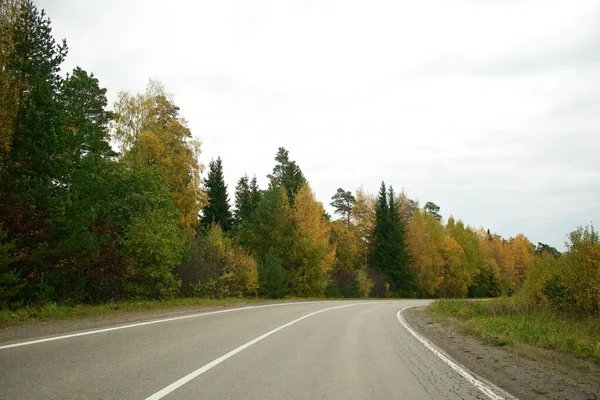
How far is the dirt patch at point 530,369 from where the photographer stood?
7066 mm

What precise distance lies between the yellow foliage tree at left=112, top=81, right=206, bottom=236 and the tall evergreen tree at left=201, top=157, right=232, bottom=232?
85.0ft

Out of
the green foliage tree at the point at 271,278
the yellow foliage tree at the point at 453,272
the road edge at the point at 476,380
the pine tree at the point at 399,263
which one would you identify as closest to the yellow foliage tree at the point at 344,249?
the pine tree at the point at 399,263

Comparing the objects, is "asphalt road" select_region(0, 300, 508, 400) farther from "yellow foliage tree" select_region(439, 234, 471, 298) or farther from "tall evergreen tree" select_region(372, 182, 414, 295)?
"yellow foliage tree" select_region(439, 234, 471, 298)

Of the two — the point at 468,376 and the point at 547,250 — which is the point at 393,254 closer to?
the point at 547,250

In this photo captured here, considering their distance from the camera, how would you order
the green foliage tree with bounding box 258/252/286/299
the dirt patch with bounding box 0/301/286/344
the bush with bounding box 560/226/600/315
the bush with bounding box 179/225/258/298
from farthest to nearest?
the green foliage tree with bounding box 258/252/286/299 → the bush with bounding box 179/225/258/298 → the bush with bounding box 560/226/600/315 → the dirt patch with bounding box 0/301/286/344

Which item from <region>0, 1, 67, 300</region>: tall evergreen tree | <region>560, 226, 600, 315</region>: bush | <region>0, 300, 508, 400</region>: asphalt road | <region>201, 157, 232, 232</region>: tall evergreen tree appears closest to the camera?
<region>0, 300, 508, 400</region>: asphalt road

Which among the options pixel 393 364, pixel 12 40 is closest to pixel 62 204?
pixel 12 40

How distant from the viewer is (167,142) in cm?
3356

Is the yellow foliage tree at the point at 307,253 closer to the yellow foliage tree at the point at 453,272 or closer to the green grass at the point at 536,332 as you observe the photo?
the green grass at the point at 536,332

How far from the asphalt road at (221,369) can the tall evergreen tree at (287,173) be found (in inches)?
2018

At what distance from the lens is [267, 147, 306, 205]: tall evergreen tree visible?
63.8 meters

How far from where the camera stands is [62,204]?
17281 mm

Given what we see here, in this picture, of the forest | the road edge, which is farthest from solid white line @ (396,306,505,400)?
the forest

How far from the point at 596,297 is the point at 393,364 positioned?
63.5 feet
